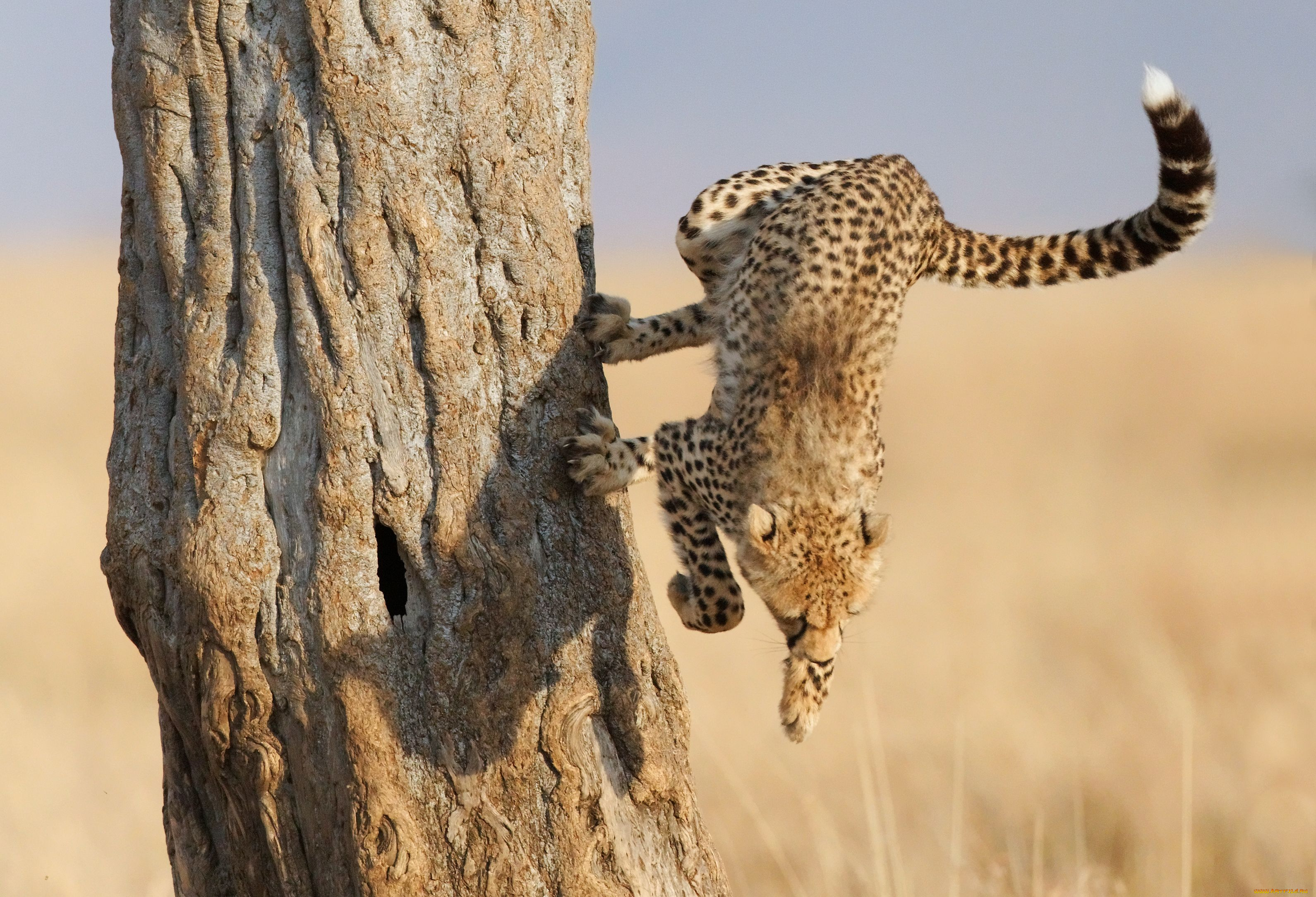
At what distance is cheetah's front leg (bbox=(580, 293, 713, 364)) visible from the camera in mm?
3236

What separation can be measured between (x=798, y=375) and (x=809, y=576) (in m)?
0.61

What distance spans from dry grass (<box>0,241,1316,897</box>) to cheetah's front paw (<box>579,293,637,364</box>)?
1195mm

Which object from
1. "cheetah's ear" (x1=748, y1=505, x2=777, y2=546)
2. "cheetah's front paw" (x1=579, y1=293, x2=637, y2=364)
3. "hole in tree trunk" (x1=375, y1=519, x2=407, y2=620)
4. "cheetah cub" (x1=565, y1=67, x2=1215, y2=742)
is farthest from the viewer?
"cheetah cub" (x1=565, y1=67, x2=1215, y2=742)

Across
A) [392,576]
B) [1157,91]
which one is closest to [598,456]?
[392,576]

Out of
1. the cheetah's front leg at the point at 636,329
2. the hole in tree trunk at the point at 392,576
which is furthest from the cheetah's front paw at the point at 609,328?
the hole in tree trunk at the point at 392,576

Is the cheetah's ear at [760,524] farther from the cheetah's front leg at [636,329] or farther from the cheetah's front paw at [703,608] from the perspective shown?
the cheetah's front leg at [636,329]

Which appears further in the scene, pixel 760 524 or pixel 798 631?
pixel 798 631

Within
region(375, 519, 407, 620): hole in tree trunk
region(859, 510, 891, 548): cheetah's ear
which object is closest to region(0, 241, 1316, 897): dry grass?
region(859, 510, 891, 548): cheetah's ear

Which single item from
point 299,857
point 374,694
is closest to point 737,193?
point 374,694

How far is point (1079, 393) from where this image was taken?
2105 cm

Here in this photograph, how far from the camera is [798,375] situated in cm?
379

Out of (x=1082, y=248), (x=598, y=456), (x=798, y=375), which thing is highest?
(x=1082, y=248)

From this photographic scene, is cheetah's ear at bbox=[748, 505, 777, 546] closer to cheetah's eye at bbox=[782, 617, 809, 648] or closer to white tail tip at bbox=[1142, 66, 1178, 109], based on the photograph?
cheetah's eye at bbox=[782, 617, 809, 648]

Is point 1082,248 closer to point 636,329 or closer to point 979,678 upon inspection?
point 636,329
